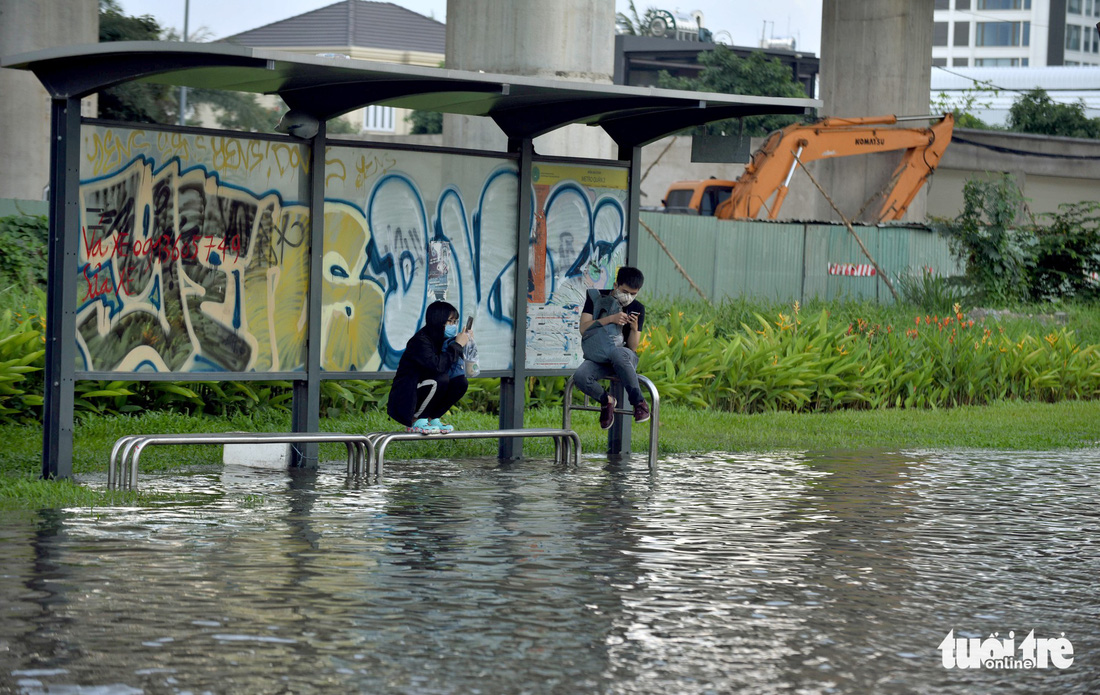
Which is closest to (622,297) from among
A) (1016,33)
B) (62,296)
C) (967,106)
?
(62,296)

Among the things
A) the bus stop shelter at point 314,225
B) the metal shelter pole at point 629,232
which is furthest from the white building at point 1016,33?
the bus stop shelter at point 314,225

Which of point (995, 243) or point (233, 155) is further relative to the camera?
point (995, 243)

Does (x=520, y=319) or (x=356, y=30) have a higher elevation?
(x=356, y=30)

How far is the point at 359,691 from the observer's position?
5.10 meters

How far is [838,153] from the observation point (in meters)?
31.5

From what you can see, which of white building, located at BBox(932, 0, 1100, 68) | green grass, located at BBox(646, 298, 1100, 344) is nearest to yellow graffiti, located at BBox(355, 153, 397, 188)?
green grass, located at BBox(646, 298, 1100, 344)

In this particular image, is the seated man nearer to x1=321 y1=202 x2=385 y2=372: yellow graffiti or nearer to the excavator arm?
x1=321 y1=202 x2=385 y2=372: yellow graffiti

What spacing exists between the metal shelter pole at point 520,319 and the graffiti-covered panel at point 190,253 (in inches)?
72.0

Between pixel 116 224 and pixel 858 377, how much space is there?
9.45 meters

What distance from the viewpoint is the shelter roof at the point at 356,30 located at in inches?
3834

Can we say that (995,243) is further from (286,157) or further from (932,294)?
(286,157)

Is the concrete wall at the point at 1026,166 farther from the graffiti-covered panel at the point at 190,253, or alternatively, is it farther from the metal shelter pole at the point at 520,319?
the graffiti-covered panel at the point at 190,253

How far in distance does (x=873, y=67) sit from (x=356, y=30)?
219 ft

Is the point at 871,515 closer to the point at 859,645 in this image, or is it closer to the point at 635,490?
the point at 635,490
